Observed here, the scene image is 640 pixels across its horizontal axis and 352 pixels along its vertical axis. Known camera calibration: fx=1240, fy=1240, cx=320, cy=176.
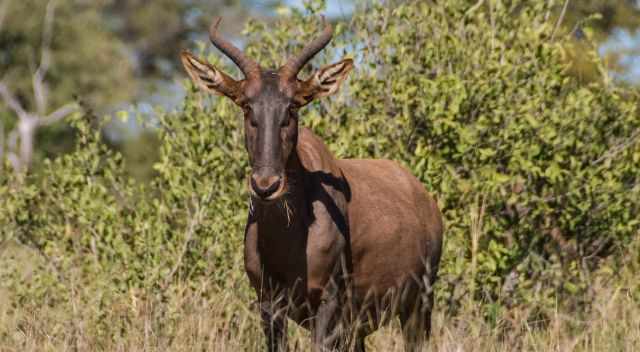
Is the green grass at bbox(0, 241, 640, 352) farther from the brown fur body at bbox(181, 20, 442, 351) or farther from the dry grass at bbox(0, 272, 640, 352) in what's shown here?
the brown fur body at bbox(181, 20, 442, 351)

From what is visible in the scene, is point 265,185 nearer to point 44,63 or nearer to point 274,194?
point 274,194


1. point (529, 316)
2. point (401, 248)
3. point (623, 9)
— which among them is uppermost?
point (623, 9)

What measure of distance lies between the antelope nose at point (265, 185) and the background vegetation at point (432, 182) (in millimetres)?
2073

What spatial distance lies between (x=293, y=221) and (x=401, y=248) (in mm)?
1258

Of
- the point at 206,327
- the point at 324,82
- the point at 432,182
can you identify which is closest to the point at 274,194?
the point at 324,82

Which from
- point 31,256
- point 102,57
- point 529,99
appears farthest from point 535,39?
point 102,57

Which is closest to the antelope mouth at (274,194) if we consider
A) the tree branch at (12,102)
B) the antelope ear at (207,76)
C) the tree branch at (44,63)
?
the antelope ear at (207,76)

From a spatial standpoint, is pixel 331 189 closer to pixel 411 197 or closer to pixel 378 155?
pixel 411 197

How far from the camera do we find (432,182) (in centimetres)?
1014

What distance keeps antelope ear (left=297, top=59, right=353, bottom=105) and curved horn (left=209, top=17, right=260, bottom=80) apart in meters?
0.33

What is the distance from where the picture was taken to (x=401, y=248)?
348 inches

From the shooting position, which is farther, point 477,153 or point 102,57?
point 102,57

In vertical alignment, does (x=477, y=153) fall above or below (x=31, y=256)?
above

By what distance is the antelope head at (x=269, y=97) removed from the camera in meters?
7.39
